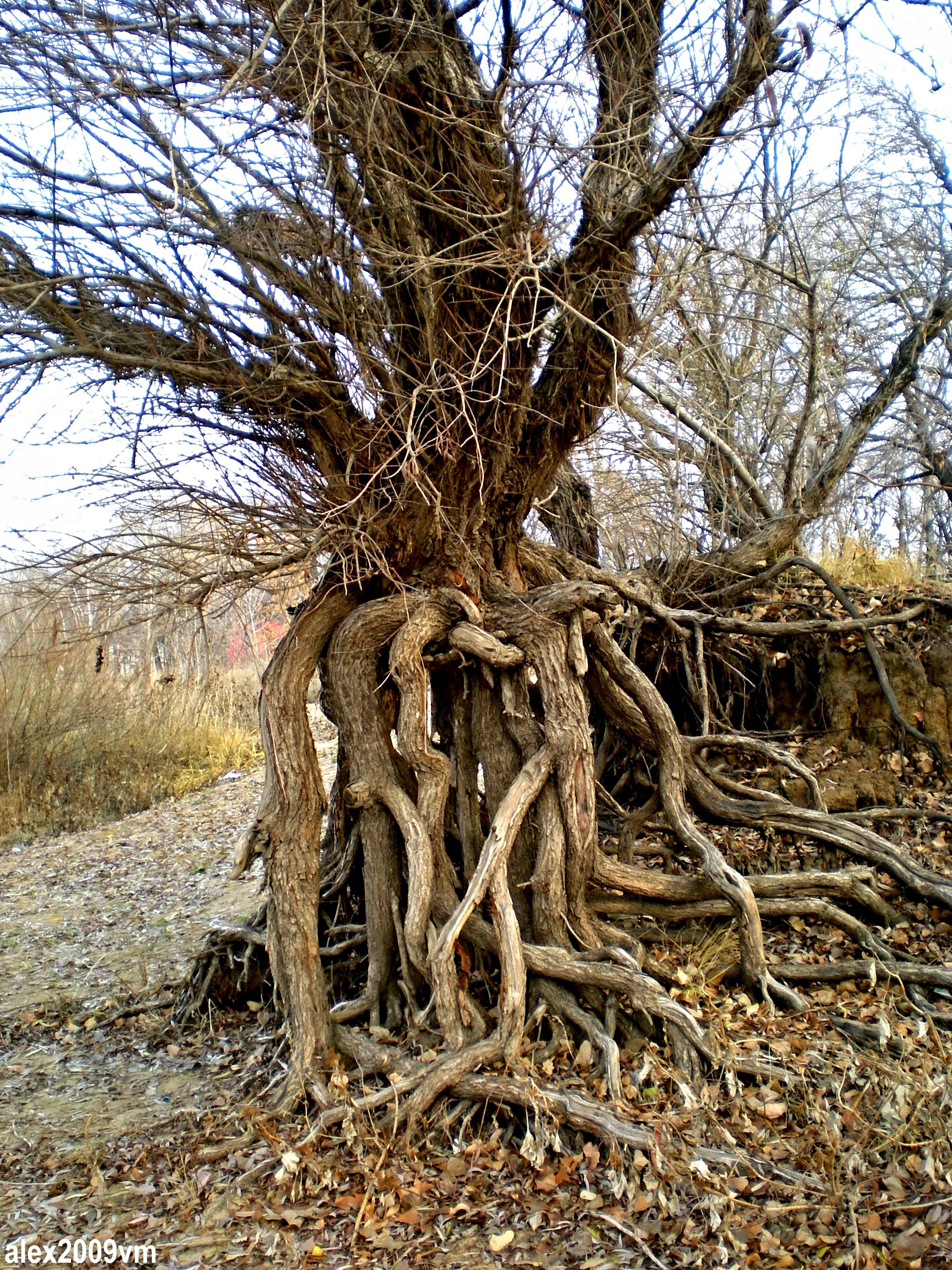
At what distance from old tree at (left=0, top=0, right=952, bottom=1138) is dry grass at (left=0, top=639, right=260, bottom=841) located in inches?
288

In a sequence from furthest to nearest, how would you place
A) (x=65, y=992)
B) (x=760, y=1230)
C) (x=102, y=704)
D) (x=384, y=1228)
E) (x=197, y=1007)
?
(x=102, y=704), (x=65, y=992), (x=197, y=1007), (x=384, y=1228), (x=760, y=1230)

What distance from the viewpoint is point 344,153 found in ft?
14.6

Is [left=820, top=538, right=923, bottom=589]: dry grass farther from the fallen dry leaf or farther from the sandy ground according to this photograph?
the sandy ground

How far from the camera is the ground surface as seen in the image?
3.51 meters

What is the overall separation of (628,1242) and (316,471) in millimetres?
3821

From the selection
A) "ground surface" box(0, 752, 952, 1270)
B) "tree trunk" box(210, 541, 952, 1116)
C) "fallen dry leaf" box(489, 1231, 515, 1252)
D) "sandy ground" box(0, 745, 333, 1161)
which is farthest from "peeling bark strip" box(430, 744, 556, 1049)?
"sandy ground" box(0, 745, 333, 1161)

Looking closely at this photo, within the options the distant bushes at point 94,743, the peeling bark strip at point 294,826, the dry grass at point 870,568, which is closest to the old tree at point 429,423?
the peeling bark strip at point 294,826

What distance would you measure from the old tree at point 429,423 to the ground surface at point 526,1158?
0.26m

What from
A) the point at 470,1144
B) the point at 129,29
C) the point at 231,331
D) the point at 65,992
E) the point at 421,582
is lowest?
the point at 65,992

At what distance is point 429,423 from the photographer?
16.4ft

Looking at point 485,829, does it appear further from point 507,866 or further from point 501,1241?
point 501,1241

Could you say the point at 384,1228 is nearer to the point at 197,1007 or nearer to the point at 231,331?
the point at 197,1007

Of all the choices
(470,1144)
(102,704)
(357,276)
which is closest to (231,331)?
(357,276)

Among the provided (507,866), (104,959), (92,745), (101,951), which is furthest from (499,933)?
(92,745)
